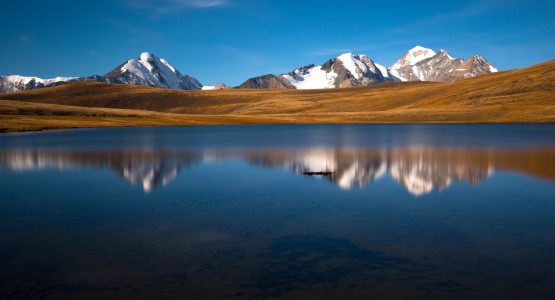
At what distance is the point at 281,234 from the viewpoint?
57.4 feet

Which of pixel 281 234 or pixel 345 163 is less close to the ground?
pixel 345 163

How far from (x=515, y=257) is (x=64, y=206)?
20137mm

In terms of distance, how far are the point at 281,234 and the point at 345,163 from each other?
2326 cm

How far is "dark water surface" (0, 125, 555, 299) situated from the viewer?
1246 cm

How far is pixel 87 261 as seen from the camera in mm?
14562

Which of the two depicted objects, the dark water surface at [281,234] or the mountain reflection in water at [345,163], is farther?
the mountain reflection in water at [345,163]

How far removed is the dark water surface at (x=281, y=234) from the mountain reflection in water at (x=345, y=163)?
15.4 inches

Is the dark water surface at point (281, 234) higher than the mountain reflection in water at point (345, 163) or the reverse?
the reverse

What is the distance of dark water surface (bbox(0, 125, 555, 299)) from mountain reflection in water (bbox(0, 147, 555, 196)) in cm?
39

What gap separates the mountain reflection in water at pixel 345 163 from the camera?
3091cm

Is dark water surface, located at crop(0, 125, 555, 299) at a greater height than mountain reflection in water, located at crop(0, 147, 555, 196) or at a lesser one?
lesser

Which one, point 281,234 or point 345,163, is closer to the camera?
point 281,234

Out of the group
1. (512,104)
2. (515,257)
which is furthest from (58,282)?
(512,104)

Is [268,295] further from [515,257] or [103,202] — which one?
[103,202]
